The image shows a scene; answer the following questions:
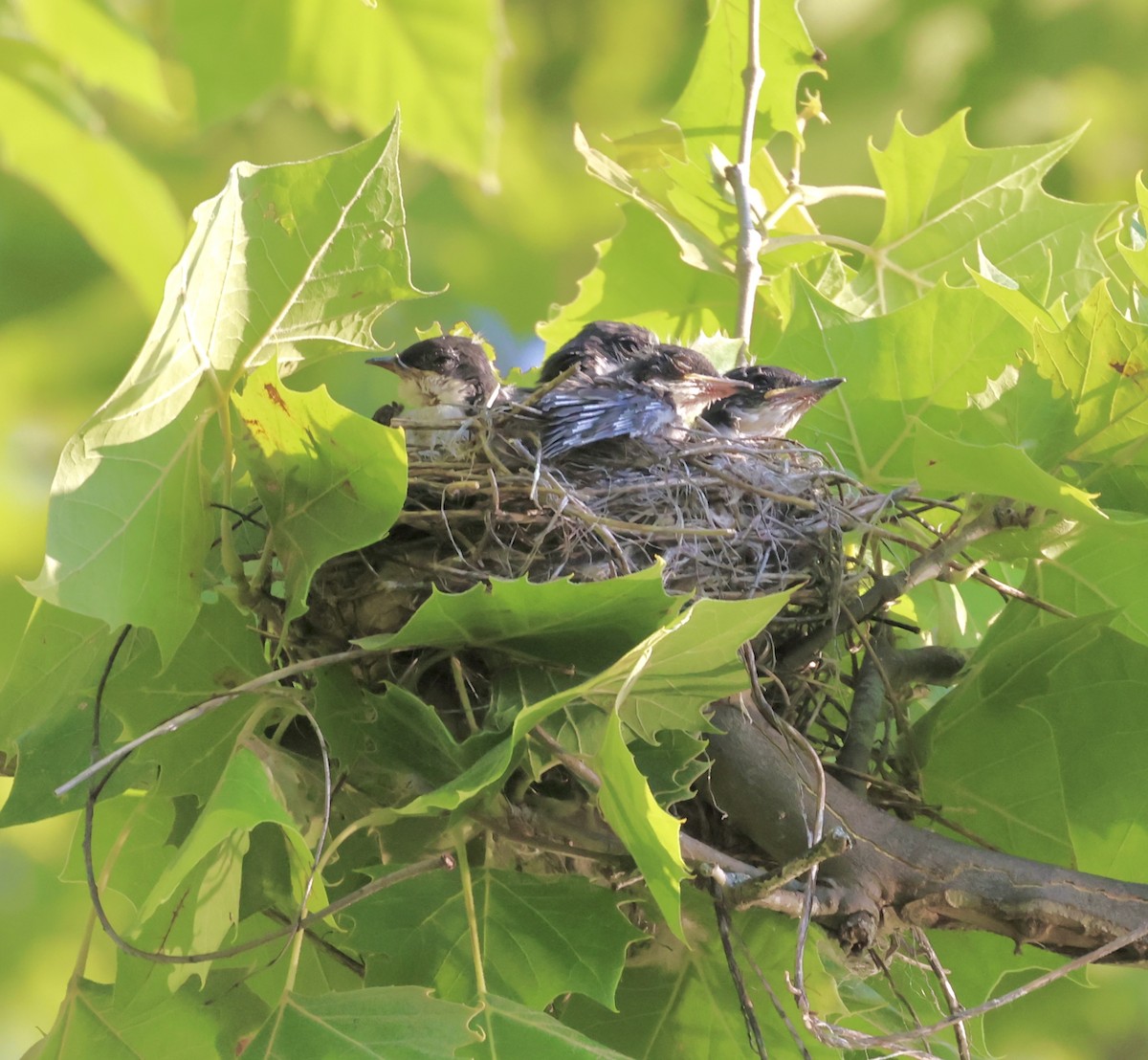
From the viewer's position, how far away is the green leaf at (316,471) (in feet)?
4.98

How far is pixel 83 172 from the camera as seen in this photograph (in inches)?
66.0

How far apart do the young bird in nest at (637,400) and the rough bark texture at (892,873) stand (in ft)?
2.50

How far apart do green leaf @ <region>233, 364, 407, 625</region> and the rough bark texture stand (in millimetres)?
511

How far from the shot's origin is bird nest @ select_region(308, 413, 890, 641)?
1857mm

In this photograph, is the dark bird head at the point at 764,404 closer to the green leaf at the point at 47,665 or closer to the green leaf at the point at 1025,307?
the green leaf at the point at 1025,307

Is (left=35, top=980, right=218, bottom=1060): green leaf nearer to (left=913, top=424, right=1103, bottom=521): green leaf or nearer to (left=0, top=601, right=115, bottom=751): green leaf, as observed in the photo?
(left=0, top=601, right=115, bottom=751): green leaf

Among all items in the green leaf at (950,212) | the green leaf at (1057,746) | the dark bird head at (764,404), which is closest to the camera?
the green leaf at (1057,746)

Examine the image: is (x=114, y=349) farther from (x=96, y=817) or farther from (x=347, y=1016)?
(x=347, y=1016)

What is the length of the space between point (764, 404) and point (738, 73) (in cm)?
64

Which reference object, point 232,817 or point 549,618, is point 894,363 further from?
point 232,817

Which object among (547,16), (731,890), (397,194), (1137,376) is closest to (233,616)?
(397,194)

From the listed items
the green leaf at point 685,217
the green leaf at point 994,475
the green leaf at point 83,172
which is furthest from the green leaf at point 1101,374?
the green leaf at point 83,172

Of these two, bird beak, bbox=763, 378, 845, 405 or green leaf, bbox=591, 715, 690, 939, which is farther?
bird beak, bbox=763, 378, 845, 405

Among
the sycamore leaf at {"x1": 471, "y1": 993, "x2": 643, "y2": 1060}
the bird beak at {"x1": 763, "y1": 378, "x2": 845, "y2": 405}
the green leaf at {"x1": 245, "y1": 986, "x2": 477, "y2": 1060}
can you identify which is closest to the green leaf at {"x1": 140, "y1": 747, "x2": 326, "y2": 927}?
the green leaf at {"x1": 245, "y1": 986, "x2": 477, "y2": 1060}
